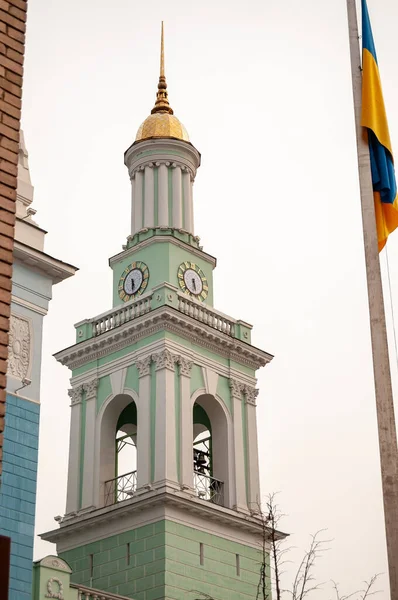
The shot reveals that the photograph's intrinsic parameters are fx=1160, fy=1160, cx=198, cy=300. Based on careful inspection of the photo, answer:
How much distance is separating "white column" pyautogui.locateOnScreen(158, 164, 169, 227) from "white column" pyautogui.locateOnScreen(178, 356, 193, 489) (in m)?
6.53

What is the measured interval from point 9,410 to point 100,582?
1245cm

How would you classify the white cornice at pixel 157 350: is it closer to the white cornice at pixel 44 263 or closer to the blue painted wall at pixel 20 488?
the white cornice at pixel 44 263

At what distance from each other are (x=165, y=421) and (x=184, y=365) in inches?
103

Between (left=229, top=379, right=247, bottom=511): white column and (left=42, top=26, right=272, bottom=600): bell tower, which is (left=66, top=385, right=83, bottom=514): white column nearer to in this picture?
(left=42, top=26, right=272, bottom=600): bell tower

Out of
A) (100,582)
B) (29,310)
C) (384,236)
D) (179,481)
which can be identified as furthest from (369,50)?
(100,582)

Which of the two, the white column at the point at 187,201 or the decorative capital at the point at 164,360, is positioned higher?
the white column at the point at 187,201

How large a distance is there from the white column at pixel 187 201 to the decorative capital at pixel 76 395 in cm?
778

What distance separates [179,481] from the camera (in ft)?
131

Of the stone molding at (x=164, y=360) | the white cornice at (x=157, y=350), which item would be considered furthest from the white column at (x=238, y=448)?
the stone molding at (x=164, y=360)

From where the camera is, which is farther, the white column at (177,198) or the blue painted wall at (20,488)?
the white column at (177,198)

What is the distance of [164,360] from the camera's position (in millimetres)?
41656

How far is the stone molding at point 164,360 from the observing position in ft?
137

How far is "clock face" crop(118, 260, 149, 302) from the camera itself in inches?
1757

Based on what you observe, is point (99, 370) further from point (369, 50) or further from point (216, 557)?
point (369, 50)
